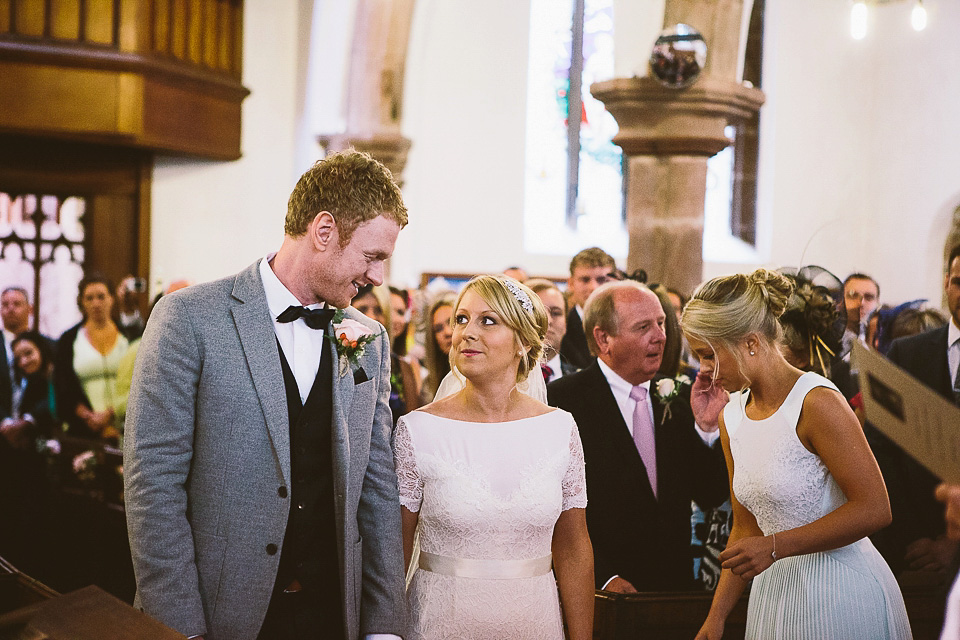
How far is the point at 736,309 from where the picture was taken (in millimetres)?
2795

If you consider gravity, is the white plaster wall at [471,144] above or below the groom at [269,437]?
above

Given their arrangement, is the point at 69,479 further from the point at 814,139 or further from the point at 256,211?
the point at 814,139

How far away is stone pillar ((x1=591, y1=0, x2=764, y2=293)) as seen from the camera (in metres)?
5.84

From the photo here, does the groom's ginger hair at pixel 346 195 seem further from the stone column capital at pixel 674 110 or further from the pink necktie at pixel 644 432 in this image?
the stone column capital at pixel 674 110

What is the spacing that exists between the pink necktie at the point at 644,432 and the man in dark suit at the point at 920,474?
0.89 m

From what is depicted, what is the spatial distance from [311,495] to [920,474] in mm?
2432

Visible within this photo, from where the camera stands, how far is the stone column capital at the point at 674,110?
5812 mm

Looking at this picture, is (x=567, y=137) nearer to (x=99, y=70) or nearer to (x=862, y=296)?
(x=99, y=70)

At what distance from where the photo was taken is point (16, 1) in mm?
8258

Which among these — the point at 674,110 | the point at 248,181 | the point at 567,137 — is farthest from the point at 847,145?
the point at 674,110

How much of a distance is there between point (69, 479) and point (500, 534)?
4585 millimetres

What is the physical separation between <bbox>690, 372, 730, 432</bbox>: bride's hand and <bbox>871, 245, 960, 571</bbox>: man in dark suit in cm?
69

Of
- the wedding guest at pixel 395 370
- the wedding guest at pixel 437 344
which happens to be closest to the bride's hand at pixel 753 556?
the wedding guest at pixel 437 344

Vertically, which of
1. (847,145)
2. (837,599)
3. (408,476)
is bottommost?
(837,599)
